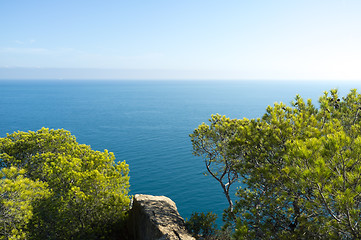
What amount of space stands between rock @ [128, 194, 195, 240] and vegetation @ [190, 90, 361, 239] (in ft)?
14.0

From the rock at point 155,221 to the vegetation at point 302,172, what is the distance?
168 inches

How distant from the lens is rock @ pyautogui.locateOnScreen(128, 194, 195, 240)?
16.1 meters

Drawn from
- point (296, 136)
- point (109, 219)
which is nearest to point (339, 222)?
point (296, 136)

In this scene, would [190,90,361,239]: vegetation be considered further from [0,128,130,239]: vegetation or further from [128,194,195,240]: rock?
[0,128,130,239]: vegetation

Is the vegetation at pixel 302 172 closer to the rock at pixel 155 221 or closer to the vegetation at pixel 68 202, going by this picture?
the rock at pixel 155 221

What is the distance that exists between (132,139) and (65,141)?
51.7 meters

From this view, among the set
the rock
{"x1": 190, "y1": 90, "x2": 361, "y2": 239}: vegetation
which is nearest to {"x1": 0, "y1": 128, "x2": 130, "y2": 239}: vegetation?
the rock

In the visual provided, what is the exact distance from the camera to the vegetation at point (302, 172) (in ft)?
26.6

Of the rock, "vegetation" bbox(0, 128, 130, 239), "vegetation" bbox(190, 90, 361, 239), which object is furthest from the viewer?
the rock

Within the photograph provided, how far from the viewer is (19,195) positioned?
1439 cm

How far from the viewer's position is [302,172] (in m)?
8.21

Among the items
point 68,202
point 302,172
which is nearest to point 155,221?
point 68,202

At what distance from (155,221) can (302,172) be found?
11737 millimetres

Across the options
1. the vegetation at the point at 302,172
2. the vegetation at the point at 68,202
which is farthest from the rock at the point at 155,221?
the vegetation at the point at 302,172
